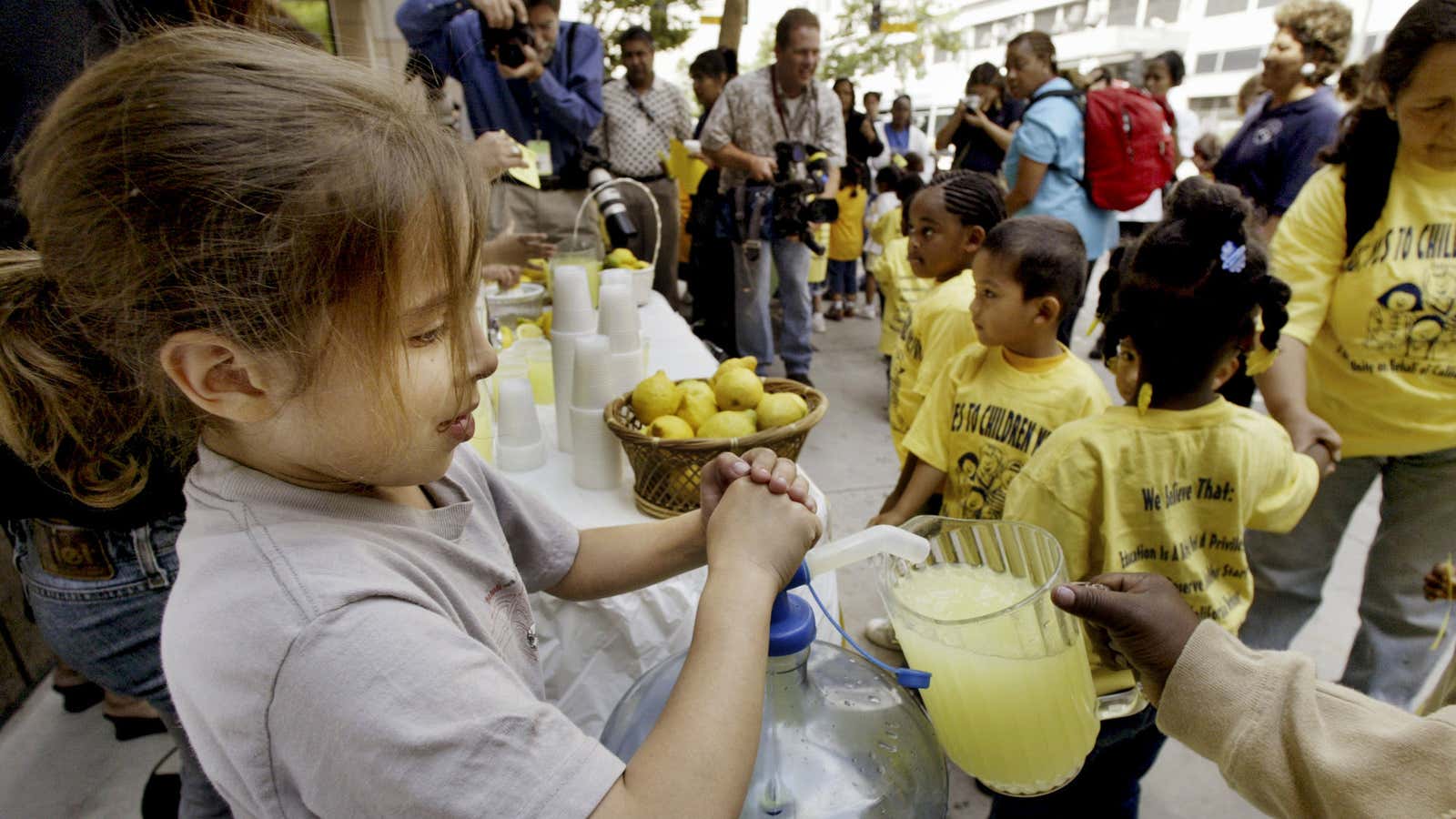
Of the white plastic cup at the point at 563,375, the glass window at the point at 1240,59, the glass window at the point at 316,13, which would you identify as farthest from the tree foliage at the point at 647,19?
the glass window at the point at 1240,59

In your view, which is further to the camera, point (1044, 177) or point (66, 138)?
point (1044, 177)

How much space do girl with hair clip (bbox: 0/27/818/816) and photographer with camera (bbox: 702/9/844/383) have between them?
151 inches

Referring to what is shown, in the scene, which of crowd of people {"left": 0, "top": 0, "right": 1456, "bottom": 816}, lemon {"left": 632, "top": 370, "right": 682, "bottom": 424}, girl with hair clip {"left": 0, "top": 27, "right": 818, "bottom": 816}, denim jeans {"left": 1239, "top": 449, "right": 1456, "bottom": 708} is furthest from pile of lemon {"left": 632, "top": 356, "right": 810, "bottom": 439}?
denim jeans {"left": 1239, "top": 449, "right": 1456, "bottom": 708}

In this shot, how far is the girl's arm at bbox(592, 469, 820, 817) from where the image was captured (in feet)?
2.11

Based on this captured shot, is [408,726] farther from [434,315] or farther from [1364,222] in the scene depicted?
[1364,222]

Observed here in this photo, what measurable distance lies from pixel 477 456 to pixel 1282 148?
11.9 ft

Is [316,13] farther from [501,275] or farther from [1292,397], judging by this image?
[1292,397]

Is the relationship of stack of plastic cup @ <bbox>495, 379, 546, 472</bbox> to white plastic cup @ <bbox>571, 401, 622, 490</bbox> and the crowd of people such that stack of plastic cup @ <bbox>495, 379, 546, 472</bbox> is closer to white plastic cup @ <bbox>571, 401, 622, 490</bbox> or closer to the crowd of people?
white plastic cup @ <bbox>571, 401, 622, 490</bbox>

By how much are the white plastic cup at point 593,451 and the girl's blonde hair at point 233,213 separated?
0.97 meters

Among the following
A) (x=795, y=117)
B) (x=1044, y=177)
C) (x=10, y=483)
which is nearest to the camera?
(x=10, y=483)

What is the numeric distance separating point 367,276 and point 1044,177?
3.90 m

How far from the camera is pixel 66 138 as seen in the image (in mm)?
630

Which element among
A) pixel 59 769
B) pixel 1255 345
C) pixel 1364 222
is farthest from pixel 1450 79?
pixel 59 769

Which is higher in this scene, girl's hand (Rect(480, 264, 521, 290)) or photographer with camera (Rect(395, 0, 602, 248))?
photographer with camera (Rect(395, 0, 602, 248))
